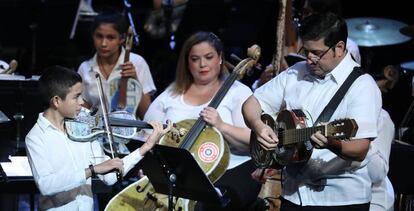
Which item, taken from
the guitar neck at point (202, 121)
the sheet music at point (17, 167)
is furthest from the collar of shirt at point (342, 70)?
the sheet music at point (17, 167)

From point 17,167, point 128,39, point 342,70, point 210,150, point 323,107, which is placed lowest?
point 17,167

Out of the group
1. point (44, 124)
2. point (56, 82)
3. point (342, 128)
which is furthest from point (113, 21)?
point (342, 128)

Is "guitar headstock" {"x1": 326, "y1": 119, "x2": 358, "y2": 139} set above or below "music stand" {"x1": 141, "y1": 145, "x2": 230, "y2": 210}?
above

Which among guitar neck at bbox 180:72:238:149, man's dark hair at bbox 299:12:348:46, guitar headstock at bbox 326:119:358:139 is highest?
man's dark hair at bbox 299:12:348:46

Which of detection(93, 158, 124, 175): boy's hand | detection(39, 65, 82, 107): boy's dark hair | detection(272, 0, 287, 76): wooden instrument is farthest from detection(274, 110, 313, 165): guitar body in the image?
detection(272, 0, 287, 76): wooden instrument

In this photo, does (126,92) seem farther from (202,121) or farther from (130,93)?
(202,121)

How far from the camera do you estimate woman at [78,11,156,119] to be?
7.27m

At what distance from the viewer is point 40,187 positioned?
5.12 m

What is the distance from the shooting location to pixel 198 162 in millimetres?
5676

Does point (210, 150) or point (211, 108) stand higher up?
point (211, 108)

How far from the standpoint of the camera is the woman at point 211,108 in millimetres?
6094

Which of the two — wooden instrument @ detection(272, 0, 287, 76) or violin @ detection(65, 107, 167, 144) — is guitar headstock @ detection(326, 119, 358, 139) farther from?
wooden instrument @ detection(272, 0, 287, 76)

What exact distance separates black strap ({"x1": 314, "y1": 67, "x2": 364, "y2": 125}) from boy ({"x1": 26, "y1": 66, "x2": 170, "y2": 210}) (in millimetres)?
1047

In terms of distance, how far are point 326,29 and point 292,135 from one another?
0.59 metres
